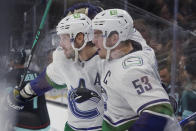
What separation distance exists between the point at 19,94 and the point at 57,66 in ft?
1.00

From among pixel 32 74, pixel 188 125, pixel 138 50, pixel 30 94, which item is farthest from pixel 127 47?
pixel 32 74

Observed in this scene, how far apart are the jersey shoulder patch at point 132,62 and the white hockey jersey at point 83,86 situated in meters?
0.28

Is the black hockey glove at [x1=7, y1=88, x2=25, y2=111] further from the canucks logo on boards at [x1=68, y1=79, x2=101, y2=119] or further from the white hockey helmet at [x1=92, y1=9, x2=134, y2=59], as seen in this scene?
the white hockey helmet at [x1=92, y1=9, x2=134, y2=59]

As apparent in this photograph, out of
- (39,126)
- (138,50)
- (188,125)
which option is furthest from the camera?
(39,126)

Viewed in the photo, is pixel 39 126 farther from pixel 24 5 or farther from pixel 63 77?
pixel 24 5

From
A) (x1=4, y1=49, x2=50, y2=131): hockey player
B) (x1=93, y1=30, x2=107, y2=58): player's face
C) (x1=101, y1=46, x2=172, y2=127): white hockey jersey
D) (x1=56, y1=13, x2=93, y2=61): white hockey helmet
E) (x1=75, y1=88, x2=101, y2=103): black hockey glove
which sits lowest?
(x1=4, y1=49, x2=50, y2=131): hockey player

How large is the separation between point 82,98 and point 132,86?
350 millimetres

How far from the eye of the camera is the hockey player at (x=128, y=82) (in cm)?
68

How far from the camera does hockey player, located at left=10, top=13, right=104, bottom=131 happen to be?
0.98 meters

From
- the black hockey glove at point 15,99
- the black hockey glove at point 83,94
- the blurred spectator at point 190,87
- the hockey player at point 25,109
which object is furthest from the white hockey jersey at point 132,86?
the hockey player at point 25,109

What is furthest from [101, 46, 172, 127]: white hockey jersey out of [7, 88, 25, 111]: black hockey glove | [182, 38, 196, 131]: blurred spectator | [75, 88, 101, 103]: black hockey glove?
[182, 38, 196, 131]: blurred spectator

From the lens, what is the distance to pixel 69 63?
1034 millimetres

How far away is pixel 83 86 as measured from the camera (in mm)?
1009

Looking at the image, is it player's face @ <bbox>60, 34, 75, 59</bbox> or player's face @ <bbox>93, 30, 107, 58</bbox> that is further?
player's face @ <bbox>60, 34, 75, 59</bbox>
